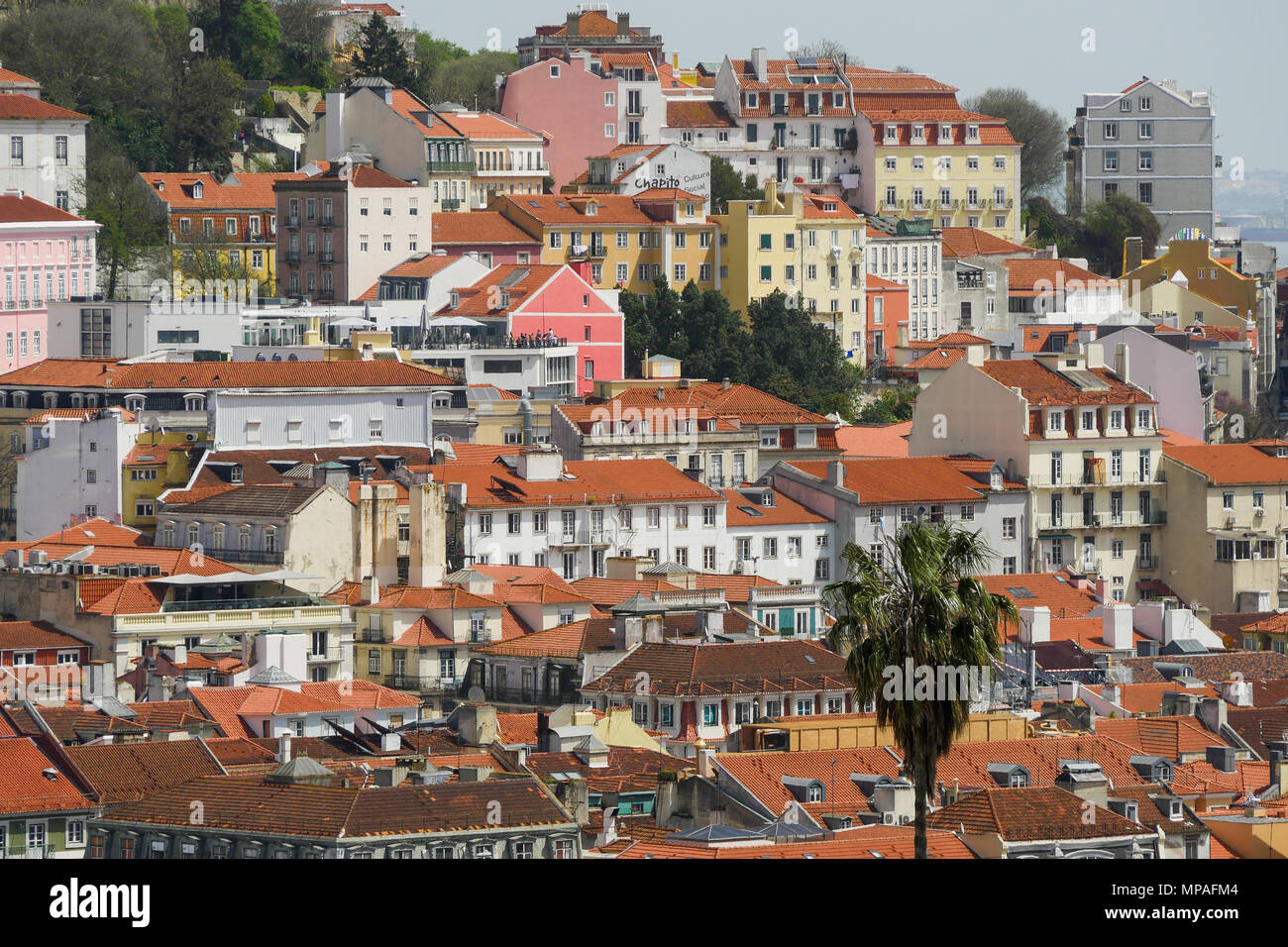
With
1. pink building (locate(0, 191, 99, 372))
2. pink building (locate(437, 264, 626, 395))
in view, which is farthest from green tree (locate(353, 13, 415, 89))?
pink building (locate(437, 264, 626, 395))

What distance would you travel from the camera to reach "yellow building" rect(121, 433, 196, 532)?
229ft

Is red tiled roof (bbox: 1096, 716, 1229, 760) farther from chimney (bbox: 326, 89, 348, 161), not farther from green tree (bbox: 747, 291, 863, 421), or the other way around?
chimney (bbox: 326, 89, 348, 161)

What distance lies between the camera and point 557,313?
89875mm

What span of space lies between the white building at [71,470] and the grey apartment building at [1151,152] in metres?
62.7

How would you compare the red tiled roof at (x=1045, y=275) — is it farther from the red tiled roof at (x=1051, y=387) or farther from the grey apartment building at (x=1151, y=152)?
the red tiled roof at (x=1051, y=387)

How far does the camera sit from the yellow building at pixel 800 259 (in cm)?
9938

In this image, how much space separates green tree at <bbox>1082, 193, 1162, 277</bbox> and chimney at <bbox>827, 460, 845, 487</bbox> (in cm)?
5006

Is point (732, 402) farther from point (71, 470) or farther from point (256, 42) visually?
point (256, 42)

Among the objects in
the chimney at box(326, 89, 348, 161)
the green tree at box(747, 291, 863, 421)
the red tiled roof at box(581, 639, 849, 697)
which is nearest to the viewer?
the red tiled roof at box(581, 639, 849, 697)

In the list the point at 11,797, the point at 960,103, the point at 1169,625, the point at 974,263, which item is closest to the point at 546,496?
the point at 1169,625

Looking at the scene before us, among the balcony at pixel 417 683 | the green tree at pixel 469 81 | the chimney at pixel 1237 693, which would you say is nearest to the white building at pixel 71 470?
the balcony at pixel 417 683

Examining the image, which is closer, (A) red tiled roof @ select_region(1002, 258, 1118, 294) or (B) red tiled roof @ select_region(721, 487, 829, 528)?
(B) red tiled roof @ select_region(721, 487, 829, 528)
